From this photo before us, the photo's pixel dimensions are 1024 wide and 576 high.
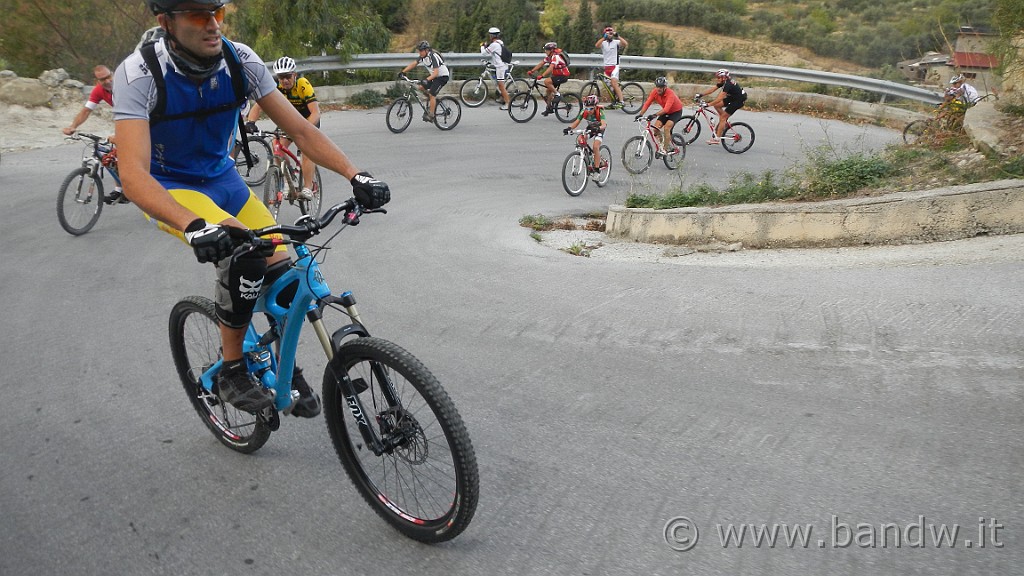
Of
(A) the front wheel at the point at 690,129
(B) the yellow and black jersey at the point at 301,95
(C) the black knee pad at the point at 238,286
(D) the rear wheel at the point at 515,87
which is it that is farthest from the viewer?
(D) the rear wheel at the point at 515,87

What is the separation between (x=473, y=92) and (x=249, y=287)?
1887cm

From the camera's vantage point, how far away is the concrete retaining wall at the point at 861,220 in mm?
7160

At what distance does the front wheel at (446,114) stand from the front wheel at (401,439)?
14907mm

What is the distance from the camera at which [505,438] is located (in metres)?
4.37

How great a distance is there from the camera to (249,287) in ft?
11.6

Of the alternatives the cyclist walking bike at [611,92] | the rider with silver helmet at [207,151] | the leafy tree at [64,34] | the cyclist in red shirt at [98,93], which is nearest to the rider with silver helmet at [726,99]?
the cyclist walking bike at [611,92]

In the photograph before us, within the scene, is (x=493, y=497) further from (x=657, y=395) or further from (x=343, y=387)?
(x=657, y=395)

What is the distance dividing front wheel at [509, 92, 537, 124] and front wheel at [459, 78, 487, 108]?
1903 millimetres

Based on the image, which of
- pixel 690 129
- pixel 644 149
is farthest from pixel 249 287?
pixel 690 129

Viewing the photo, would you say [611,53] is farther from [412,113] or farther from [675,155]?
[412,113]

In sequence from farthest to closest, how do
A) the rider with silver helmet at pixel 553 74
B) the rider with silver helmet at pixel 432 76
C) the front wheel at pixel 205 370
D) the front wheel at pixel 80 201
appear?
the rider with silver helmet at pixel 553 74 → the rider with silver helmet at pixel 432 76 → the front wheel at pixel 80 201 → the front wheel at pixel 205 370

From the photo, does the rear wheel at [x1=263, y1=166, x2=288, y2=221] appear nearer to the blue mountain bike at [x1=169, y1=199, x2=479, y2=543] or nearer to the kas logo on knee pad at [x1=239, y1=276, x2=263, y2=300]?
the blue mountain bike at [x1=169, y1=199, x2=479, y2=543]

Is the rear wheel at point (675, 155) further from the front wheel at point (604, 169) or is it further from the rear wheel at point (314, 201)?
the rear wheel at point (314, 201)

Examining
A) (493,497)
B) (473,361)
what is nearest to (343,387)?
(493,497)
